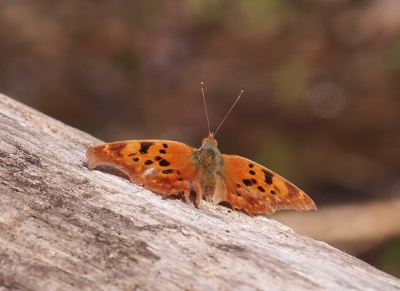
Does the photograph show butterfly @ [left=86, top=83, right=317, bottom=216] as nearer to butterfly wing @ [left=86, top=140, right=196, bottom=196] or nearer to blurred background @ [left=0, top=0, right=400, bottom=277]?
butterfly wing @ [left=86, top=140, right=196, bottom=196]

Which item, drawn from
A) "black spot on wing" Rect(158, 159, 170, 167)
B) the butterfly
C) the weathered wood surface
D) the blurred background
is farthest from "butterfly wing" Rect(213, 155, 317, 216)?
the blurred background

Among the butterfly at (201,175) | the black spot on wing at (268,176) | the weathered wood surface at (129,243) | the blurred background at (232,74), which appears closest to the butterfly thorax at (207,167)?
the butterfly at (201,175)

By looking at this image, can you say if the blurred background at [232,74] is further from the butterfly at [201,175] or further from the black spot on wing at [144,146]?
the black spot on wing at [144,146]

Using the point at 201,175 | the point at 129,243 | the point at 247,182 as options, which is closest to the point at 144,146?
the point at 201,175

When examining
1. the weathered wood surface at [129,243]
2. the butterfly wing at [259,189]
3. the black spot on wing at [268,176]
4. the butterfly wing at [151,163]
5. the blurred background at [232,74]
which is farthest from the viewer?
the blurred background at [232,74]

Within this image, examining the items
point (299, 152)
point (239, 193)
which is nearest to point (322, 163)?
point (299, 152)

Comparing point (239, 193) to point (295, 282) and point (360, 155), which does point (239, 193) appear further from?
point (360, 155)
